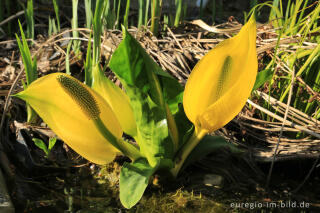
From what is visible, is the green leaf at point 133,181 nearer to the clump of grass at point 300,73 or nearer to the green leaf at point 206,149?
the green leaf at point 206,149

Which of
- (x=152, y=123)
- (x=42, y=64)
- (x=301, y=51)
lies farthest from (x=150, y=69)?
(x=42, y=64)

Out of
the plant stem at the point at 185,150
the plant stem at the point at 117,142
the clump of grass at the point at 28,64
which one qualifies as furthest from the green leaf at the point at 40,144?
the plant stem at the point at 185,150

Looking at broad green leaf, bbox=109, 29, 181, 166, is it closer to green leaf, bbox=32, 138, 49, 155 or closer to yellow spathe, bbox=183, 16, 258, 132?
yellow spathe, bbox=183, 16, 258, 132

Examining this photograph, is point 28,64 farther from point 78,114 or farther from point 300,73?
point 300,73

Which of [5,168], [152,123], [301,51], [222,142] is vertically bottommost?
[5,168]

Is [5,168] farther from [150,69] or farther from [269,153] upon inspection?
[269,153]

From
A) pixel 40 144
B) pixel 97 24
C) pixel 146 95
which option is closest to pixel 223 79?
pixel 146 95
